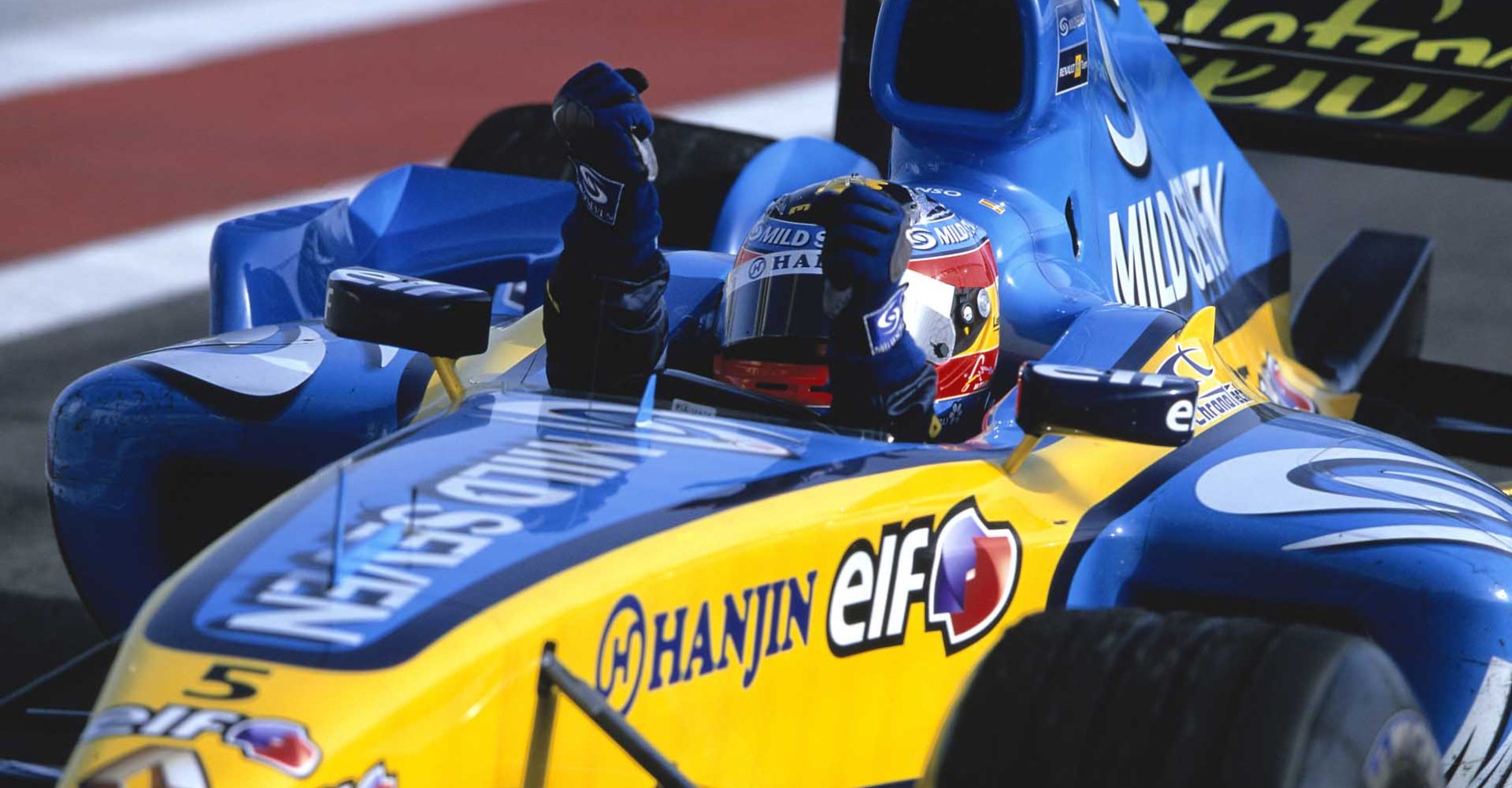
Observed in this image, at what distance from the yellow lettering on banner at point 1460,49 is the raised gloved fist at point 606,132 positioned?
257cm

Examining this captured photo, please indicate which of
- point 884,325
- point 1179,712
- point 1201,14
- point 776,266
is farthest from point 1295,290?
point 1179,712

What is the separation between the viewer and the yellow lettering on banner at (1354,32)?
5648 mm

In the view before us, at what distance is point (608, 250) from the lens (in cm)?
414

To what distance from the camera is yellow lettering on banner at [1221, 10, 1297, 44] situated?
576 cm

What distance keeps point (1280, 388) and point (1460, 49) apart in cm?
106

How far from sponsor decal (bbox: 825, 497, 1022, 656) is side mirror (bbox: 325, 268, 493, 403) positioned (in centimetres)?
90

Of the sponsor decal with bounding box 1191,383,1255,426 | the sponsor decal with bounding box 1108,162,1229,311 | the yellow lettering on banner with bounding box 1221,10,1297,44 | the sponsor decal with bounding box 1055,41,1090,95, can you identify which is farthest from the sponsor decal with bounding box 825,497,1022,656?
the yellow lettering on banner with bounding box 1221,10,1297,44

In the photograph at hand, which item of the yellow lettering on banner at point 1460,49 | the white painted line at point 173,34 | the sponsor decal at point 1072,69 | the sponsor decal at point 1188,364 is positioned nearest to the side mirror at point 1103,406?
the sponsor decal at point 1188,364

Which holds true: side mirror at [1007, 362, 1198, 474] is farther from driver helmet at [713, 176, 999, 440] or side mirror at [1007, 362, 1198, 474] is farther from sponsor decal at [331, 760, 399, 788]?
sponsor decal at [331, 760, 399, 788]

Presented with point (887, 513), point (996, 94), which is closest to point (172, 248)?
point (996, 94)

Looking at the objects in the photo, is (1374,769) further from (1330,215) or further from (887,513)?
(1330,215)

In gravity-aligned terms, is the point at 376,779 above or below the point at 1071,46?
below

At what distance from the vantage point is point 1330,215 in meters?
10.5

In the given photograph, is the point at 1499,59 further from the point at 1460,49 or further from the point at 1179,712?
the point at 1179,712
